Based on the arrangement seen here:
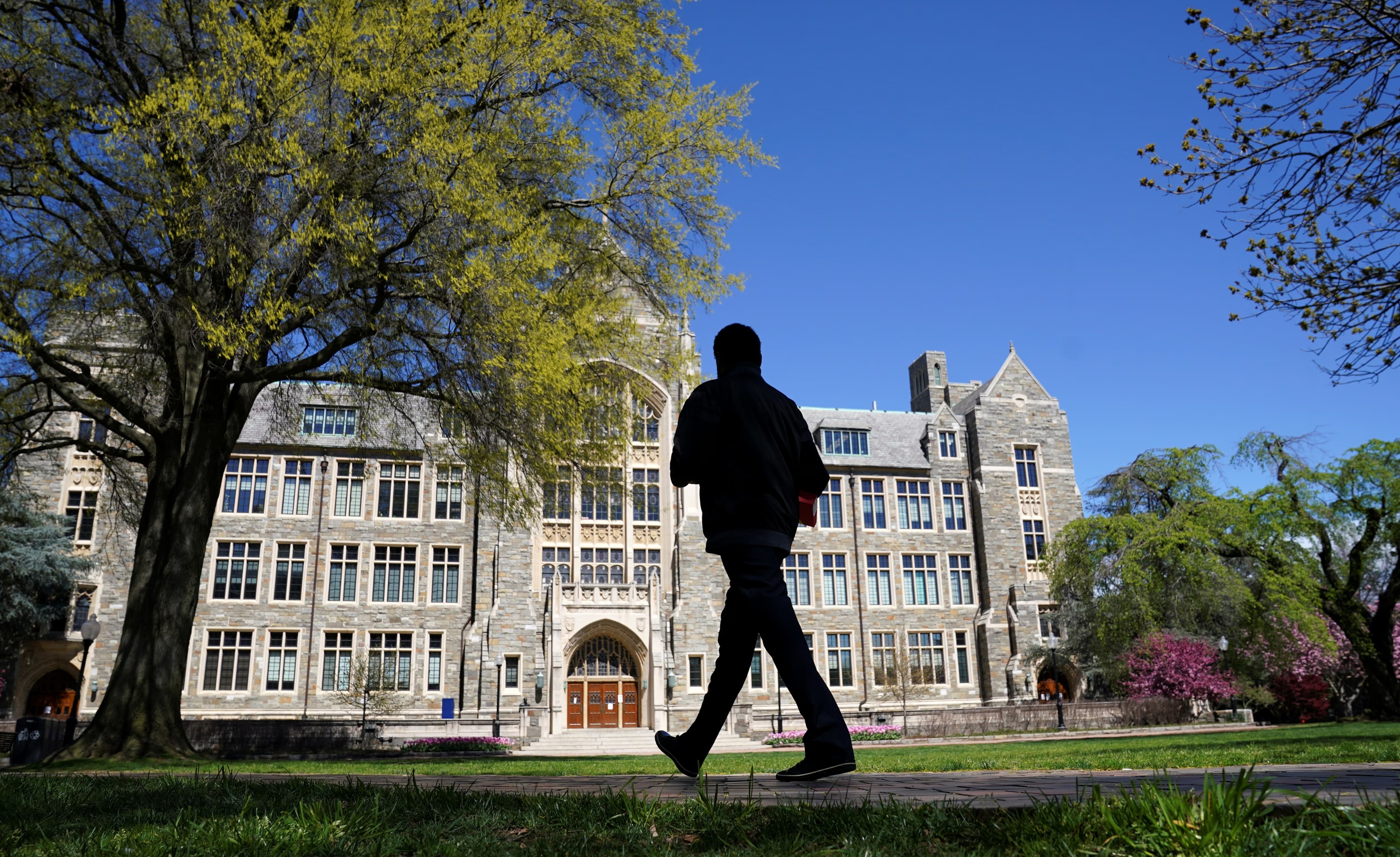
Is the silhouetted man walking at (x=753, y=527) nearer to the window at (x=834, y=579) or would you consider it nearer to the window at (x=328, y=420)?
the window at (x=328, y=420)

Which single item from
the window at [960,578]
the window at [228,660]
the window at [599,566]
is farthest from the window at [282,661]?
the window at [960,578]

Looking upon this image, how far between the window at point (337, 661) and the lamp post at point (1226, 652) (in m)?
25.3

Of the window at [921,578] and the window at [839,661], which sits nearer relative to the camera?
the window at [839,661]

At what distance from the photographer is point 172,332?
37.7ft

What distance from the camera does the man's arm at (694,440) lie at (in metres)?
3.98

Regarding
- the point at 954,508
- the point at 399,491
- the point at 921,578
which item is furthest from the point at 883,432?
the point at 399,491

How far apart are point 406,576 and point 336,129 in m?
22.4

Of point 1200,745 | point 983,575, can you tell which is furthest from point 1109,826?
point 983,575

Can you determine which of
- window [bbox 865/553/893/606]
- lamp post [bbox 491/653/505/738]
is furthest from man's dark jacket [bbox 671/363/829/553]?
window [bbox 865/553/893/606]

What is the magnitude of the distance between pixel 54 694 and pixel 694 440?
106ft

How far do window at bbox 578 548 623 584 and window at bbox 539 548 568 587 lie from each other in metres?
0.46

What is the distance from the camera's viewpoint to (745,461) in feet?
12.8

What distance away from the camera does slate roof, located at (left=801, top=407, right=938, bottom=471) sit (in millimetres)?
34969

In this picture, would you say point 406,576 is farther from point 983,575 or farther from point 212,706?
point 983,575
